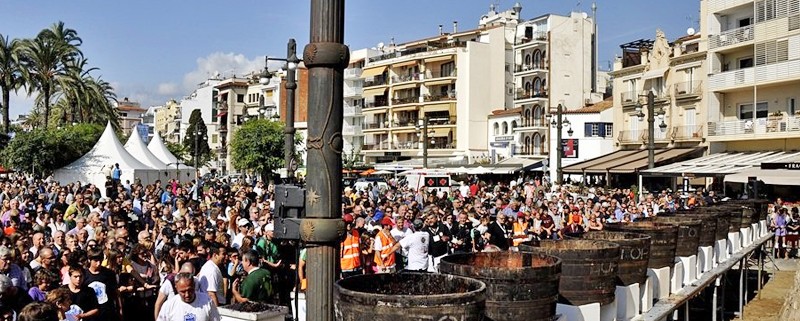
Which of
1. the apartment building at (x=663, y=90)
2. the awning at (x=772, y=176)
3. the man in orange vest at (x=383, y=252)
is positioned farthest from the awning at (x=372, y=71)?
the man in orange vest at (x=383, y=252)

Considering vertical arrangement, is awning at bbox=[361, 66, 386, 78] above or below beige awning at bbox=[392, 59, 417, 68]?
below

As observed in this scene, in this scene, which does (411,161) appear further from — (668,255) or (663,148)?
(668,255)

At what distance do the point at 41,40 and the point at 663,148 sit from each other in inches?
1522

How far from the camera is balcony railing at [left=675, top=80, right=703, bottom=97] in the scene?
4400cm

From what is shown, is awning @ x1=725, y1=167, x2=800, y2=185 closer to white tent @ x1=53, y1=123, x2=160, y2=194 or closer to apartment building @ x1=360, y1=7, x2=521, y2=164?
white tent @ x1=53, y1=123, x2=160, y2=194

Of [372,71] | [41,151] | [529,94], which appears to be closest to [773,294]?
[41,151]

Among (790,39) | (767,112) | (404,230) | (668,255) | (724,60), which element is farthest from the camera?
(724,60)

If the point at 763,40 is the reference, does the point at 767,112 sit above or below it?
below

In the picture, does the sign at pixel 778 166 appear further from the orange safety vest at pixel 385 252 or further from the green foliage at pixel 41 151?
the green foliage at pixel 41 151

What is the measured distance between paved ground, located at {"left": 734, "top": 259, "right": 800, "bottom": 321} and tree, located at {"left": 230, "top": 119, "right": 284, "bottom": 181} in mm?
42122

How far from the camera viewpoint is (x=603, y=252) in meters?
6.88

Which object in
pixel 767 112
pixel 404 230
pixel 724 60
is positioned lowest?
pixel 404 230

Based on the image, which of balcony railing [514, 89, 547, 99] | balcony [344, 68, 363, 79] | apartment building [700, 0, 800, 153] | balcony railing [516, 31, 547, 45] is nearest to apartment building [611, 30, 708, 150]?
apartment building [700, 0, 800, 153]

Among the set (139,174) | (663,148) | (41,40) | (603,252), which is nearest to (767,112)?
(663,148)
